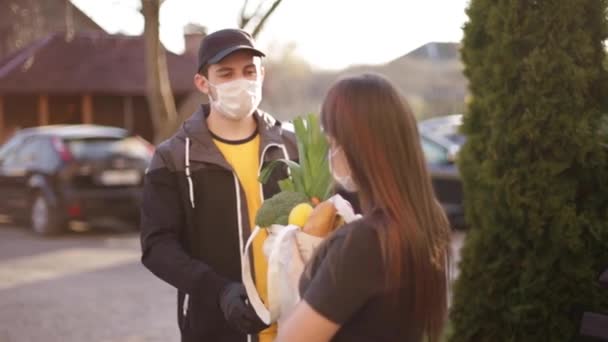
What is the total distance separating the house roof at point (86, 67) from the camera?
101 ft

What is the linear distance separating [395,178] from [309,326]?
15.8 inches

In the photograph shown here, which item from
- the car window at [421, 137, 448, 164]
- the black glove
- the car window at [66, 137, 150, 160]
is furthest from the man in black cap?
the car window at [421, 137, 448, 164]

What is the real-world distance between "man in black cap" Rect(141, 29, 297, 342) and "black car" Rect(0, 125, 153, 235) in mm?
11650

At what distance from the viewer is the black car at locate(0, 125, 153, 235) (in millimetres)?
15336

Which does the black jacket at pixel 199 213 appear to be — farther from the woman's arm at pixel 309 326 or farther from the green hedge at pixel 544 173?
the green hedge at pixel 544 173

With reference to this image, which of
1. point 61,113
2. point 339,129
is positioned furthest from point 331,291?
point 61,113

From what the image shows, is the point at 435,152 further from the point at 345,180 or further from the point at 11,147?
the point at 345,180

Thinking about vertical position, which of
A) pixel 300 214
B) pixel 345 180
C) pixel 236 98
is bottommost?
pixel 300 214

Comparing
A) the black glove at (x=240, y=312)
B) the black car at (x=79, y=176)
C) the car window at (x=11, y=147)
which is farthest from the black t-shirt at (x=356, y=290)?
the car window at (x=11, y=147)

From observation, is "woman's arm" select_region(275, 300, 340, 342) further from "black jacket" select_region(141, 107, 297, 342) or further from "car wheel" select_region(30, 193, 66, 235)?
"car wheel" select_region(30, 193, 66, 235)

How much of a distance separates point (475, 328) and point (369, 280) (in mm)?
3415

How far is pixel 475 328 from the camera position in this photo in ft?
18.7

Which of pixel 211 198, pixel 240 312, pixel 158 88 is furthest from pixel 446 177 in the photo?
pixel 240 312

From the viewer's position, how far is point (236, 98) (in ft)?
13.1
